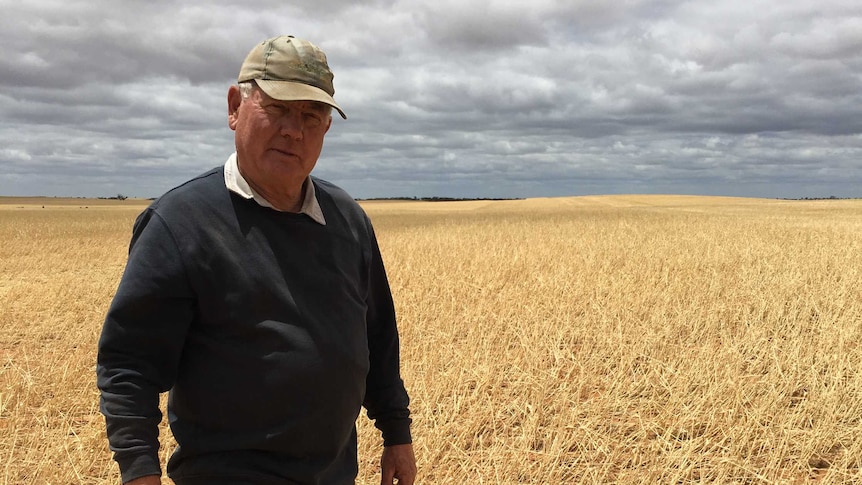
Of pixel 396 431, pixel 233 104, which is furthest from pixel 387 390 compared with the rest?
pixel 233 104

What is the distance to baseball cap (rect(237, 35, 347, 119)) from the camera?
1.91 meters

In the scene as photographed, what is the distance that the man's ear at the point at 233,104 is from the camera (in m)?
2.05

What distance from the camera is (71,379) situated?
573 centimetres

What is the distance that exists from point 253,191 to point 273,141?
0.55 feet

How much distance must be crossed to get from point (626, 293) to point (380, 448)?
218 inches

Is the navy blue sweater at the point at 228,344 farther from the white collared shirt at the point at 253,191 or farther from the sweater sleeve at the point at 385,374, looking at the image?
the sweater sleeve at the point at 385,374

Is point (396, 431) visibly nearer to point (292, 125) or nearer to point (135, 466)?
point (135, 466)

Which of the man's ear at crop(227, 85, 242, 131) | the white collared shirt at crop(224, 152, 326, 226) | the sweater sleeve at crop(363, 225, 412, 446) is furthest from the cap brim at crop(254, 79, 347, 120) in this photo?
the sweater sleeve at crop(363, 225, 412, 446)

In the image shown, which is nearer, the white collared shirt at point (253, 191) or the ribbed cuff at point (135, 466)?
the ribbed cuff at point (135, 466)

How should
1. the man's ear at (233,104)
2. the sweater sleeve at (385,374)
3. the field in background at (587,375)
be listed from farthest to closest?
the field in background at (587,375) → the sweater sleeve at (385,374) → the man's ear at (233,104)

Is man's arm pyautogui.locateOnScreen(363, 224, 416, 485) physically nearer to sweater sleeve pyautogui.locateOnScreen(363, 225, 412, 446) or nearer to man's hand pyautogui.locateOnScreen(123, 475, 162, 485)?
sweater sleeve pyautogui.locateOnScreen(363, 225, 412, 446)

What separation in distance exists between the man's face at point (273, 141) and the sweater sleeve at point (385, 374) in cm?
55

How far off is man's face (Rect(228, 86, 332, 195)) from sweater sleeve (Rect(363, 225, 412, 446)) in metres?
0.55

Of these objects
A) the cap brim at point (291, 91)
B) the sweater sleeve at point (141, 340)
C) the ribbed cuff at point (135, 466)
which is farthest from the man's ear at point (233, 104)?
the ribbed cuff at point (135, 466)
